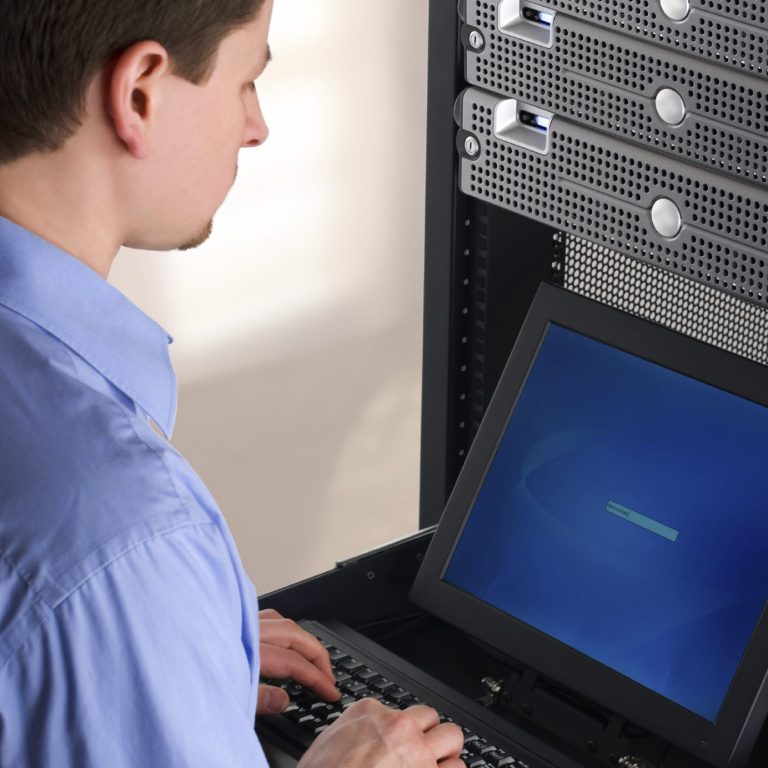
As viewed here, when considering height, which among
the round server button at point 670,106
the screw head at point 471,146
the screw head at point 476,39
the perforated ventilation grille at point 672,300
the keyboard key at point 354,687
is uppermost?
the screw head at point 476,39

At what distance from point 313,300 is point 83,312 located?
2.23m

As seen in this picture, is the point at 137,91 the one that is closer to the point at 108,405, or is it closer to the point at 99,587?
the point at 108,405

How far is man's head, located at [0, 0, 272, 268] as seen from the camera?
0.83m

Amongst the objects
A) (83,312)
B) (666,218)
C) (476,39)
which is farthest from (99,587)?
(476,39)

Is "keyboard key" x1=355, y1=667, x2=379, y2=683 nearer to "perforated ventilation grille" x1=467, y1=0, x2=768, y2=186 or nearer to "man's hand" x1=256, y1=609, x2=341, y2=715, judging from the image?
"man's hand" x1=256, y1=609, x2=341, y2=715

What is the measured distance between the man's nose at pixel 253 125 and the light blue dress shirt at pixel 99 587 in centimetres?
24

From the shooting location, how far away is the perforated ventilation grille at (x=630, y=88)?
119 cm

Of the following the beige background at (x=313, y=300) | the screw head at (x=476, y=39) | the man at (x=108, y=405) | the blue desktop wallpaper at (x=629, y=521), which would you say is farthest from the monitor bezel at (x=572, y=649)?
the beige background at (x=313, y=300)

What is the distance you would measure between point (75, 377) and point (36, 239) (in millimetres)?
105

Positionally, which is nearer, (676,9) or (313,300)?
(676,9)

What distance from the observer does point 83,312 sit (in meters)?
0.88

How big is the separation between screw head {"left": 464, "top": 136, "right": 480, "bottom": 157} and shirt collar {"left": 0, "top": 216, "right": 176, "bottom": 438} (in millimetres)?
584

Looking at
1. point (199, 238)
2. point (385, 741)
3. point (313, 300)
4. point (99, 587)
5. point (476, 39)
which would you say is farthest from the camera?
point (313, 300)

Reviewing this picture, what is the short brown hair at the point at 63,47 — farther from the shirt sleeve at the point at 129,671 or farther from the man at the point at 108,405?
the shirt sleeve at the point at 129,671
